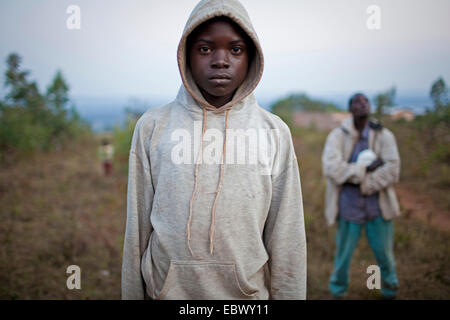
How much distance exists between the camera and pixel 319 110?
1335 centimetres

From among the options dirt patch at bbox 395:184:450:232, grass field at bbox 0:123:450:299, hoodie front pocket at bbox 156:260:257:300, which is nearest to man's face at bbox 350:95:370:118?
grass field at bbox 0:123:450:299

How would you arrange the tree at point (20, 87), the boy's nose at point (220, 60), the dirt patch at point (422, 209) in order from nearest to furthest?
the boy's nose at point (220, 60), the dirt patch at point (422, 209), the tree at point (20, 87)

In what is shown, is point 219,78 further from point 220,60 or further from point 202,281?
point 202,281

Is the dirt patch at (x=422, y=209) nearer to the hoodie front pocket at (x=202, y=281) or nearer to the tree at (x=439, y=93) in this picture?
the tree at (x=439, y=93)

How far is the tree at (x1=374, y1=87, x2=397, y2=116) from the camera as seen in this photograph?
7332 millimetres

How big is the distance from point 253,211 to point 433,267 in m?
3.36

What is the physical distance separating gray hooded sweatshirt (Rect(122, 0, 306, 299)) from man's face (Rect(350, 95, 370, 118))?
1.88 meters

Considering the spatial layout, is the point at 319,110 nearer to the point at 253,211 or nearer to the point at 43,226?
the point at 43,226

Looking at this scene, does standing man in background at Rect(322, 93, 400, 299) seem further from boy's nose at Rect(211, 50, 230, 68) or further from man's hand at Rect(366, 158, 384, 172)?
boy's nose at Rect(211, 50, 230, 68)

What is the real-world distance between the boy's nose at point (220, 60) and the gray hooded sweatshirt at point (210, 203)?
0.15m

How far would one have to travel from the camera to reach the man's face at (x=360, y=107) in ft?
10.5

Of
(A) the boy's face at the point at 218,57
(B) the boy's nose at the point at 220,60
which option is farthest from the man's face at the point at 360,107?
(B) the boy's nose at the point at 220,60
